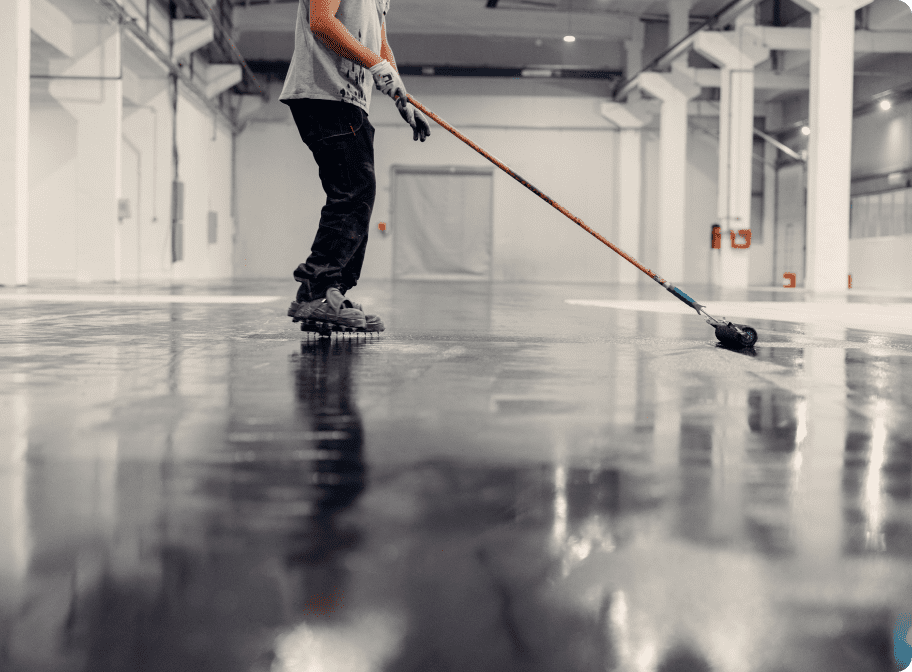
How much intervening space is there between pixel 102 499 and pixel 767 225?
20.6 meters

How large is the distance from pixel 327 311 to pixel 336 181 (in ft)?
1.48

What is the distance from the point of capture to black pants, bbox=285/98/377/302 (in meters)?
2.94

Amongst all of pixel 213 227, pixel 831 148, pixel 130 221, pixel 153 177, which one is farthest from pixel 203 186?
pixel 831 148

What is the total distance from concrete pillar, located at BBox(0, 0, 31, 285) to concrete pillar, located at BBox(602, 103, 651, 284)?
40.7 feet

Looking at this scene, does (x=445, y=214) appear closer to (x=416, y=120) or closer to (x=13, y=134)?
(x=13, y=134)

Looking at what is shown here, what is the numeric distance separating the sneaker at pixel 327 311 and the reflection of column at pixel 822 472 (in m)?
1.55

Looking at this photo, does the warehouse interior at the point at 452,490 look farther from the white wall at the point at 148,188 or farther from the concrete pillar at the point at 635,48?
the concrete pillar at the point at 635,48

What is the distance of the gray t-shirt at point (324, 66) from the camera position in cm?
292

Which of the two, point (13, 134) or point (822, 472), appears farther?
point (13, 134)

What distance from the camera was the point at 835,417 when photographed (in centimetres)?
147

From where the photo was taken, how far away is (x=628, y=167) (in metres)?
18.1

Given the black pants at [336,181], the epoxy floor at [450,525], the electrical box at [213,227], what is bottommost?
the epoxy floor at [450,525]

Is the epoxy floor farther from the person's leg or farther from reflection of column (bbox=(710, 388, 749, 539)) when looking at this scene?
the person's leg

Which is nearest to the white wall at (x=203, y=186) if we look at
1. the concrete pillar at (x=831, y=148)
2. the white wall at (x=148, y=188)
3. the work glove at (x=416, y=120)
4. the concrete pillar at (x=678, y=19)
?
the white wall at (x=148, y=188)
